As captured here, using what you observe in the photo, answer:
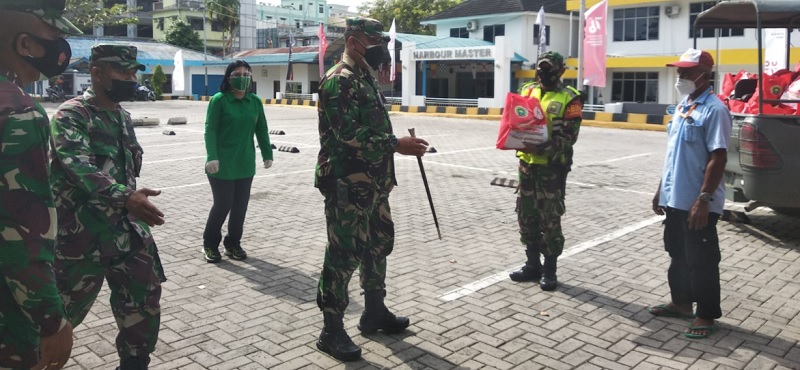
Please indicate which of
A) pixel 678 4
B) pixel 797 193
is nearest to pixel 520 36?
pixel 678 4

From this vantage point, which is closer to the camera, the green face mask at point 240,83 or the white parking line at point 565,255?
the white parking line at point 565,255

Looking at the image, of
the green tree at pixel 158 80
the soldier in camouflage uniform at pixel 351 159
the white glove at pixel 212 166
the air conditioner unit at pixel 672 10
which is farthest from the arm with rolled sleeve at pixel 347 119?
the green tree at pixel 158 80

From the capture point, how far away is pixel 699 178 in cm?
417

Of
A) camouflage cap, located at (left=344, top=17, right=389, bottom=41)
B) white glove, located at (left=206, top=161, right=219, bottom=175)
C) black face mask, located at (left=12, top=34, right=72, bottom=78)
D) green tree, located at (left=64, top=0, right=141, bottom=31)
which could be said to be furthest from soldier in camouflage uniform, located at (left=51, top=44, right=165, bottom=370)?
green tree, located at (left=64, top=0, right=141, bottom=31)

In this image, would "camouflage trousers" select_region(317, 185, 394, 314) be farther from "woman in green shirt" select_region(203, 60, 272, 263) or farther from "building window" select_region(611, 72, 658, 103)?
"building window" select_region(611, 72, 658, 103)

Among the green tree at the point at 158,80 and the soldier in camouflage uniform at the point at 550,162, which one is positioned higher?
the green tree at the point at 158,80

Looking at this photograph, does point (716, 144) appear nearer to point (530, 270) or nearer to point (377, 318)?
point (530, 270)

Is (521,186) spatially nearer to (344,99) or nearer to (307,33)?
(344,99)

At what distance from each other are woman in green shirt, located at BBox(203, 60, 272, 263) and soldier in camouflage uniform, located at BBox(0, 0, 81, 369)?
3414 mm

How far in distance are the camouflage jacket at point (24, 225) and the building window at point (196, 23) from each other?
2784 inches

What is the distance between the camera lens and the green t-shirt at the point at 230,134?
5.76m

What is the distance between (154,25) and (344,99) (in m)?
73.1

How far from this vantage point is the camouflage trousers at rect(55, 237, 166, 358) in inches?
122

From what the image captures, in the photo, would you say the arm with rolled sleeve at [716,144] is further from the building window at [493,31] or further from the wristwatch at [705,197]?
the building window at [493,31]
